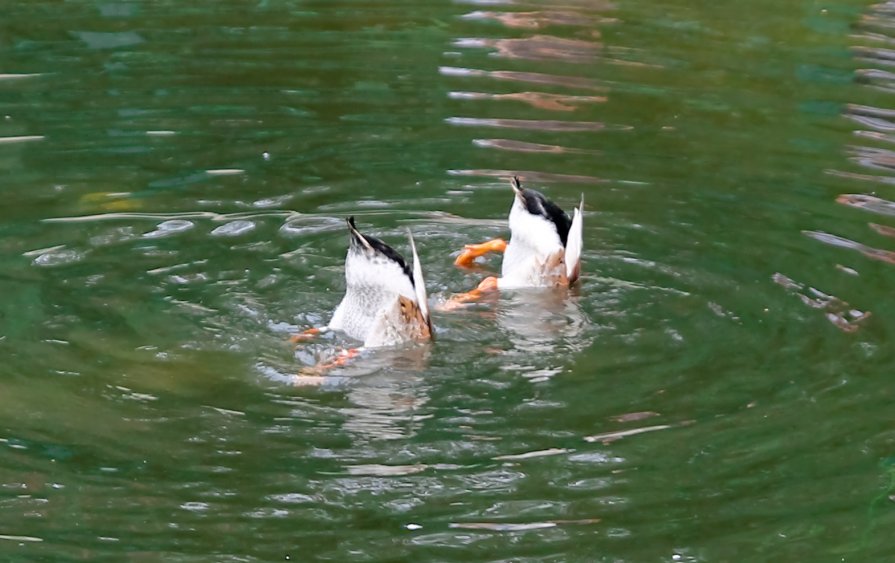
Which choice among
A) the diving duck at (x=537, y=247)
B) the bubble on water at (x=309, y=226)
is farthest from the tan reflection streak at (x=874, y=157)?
the bubble on water at (x=309, y=226)

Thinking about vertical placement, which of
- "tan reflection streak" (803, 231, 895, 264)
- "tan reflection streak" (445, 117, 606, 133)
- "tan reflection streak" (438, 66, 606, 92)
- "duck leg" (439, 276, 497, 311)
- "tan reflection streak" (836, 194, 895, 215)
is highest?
"tan reflection streak" (438, 66, 606, 92)

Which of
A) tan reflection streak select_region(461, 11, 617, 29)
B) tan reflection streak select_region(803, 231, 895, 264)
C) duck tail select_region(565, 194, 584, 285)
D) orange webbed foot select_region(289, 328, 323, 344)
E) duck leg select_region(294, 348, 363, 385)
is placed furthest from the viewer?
tan reflection streak select_region(461, 11, 617, 29)

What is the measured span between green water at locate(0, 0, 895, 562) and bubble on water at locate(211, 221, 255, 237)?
0.06 meters

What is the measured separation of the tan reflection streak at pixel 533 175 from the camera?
8.30 m

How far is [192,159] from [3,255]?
1805mm

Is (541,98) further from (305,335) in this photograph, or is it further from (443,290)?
(305,335)

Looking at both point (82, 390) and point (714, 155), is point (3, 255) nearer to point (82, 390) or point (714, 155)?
Answer: point (82, 390)

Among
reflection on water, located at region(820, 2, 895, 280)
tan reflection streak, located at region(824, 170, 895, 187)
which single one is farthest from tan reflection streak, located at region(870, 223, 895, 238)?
tan reflection streak, located at region(824, 170, 895, 187)

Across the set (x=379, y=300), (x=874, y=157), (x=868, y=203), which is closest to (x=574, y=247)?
(x=379, y=300)

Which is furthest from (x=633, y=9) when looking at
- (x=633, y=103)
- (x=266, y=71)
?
(x=266, y=71)

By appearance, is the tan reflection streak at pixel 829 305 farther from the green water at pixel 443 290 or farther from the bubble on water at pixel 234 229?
the bubble on water at pixel 234 229

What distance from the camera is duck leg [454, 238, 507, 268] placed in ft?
23.6

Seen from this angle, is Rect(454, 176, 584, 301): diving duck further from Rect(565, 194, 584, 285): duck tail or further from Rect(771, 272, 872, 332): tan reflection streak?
Rect(771, 272, 872, 332): tan reflection streak

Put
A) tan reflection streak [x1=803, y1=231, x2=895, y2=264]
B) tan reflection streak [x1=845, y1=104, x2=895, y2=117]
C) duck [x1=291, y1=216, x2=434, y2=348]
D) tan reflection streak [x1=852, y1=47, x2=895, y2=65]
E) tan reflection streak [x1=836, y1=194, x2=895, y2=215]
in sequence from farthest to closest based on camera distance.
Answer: tan reflection streak [x1=852, y1=47, x2=895, y2=65] < tan reflection streak [x1=845, y1=104, x2=895, y2=117] < tan reflection streak [x1=836, y1=194, x2=895, y2=215] < tan reflection streak [x1=803, y1=231, x2=895, y2=264] < duck [x1=291, y1=216, x2=434, y2=348]
